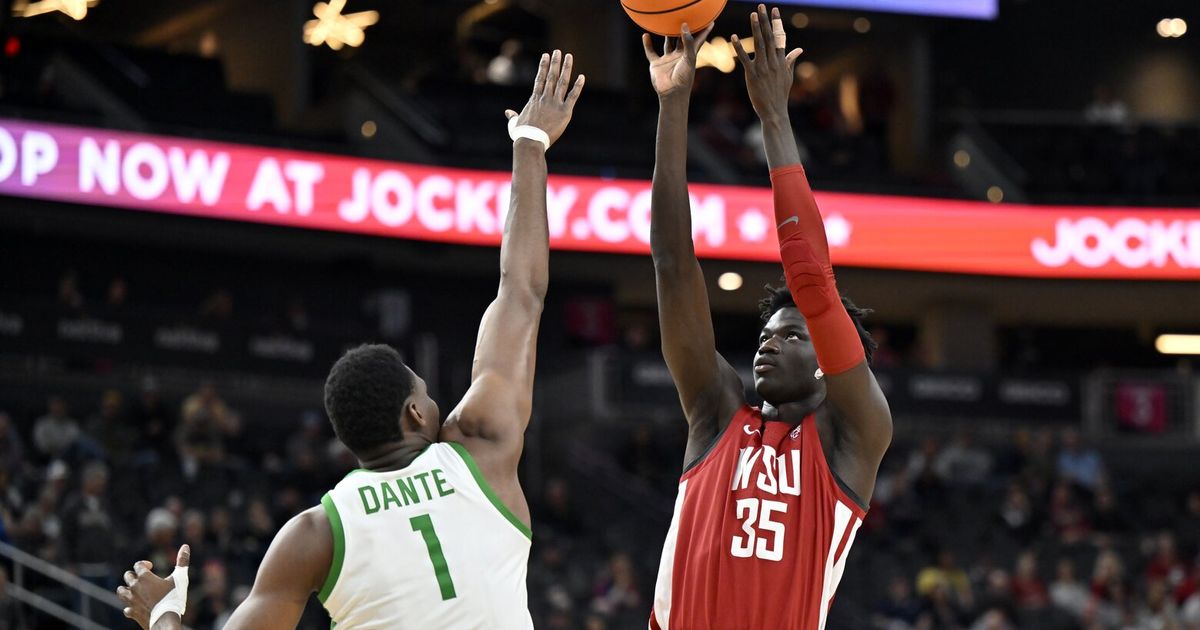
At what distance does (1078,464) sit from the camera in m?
21.5

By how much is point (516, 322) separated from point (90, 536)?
384 inches

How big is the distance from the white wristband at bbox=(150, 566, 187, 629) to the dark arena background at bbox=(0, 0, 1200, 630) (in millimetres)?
8533

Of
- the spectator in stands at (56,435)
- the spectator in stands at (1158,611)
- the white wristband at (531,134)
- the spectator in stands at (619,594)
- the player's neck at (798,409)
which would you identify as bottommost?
the spectator in stands at (1158,611)

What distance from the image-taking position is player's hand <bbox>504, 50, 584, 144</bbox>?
4.85 meters

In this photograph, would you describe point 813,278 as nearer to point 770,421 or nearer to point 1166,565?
point 770,421

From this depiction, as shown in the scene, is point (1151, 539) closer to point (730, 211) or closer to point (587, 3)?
point (730, 211)

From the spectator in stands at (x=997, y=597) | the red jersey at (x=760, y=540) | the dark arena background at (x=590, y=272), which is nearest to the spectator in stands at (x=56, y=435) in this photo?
the dark arena background at (x=590, y=272)

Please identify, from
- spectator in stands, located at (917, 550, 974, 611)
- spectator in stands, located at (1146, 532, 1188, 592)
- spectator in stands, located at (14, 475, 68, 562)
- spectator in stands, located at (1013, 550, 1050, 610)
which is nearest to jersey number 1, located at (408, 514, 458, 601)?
spectator in stands, located at (14, 475, 68, 562)

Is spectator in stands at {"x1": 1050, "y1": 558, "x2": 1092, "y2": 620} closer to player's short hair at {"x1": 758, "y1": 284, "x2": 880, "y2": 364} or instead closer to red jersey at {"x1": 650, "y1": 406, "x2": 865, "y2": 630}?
player's short hair at {"x1": 758, "y1": 284, "x2": 880, "y2": 364}

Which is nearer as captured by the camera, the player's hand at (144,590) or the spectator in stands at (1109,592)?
the player's hand at (144,590)

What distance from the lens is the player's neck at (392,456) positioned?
4242mm

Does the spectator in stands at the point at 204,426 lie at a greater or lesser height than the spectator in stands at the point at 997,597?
greater

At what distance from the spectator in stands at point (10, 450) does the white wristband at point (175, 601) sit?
1064cm

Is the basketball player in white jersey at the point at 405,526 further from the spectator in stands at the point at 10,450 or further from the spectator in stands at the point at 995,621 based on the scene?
the spectator in stands at the point at 995,621
